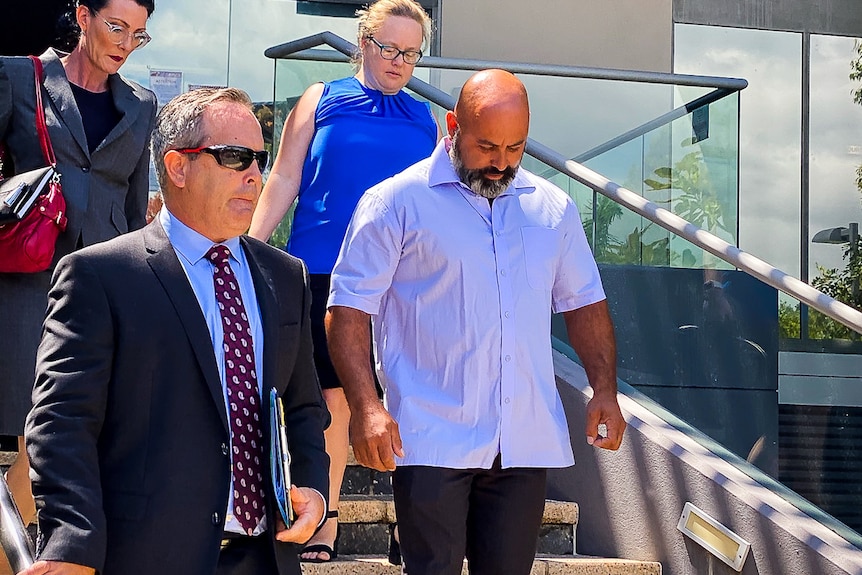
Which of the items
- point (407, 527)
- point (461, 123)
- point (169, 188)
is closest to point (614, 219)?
point (461, 123)

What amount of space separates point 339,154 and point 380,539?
142 centimetres

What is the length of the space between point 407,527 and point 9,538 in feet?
3.70

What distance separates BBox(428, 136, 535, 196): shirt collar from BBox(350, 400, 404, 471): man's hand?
61 cm

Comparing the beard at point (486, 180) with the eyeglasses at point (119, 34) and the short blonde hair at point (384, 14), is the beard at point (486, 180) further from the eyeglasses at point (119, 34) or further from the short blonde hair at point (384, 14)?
the eyeglasses at point (119, 34)

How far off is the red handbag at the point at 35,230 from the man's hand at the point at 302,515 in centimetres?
138

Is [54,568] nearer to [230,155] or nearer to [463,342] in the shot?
[230,155]

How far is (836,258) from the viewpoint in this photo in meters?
10.7

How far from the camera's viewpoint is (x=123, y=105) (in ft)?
12.7

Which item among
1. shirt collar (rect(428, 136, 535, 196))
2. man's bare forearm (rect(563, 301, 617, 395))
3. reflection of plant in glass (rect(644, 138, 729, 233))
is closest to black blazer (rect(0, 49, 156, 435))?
shirt collar (rect(428, 136, 535, 196))

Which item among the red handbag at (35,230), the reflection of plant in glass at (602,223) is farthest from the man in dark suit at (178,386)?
the reflection of plant in glass at (602,223)

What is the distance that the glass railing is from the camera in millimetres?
4574

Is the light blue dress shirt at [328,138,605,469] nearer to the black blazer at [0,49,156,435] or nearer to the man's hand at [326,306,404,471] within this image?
the man's hand at [326,306,404,471]

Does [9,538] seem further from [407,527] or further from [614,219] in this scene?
[614,219]

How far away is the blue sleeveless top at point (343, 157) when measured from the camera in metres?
4.20
